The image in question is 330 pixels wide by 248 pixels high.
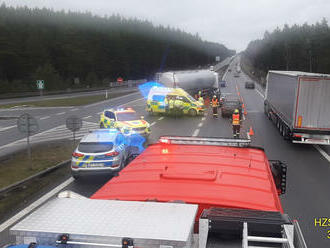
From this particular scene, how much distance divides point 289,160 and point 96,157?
8628 millimetres

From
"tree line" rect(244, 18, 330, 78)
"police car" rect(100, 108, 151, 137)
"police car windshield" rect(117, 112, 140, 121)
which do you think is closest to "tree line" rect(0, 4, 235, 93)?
"tree line" rect(244, 18, 330, 78)

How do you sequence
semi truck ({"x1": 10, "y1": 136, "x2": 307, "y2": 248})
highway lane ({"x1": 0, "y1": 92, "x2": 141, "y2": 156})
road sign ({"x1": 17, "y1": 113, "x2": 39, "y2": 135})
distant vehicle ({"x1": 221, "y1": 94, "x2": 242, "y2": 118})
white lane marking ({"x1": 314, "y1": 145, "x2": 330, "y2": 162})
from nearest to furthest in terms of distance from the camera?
semi truck ({"x1": 10, "y1": 136, "x2": 307, "y2": 248}) < road sign ({"x1": 17, "y1": 113, "x2": 39, "y2": 135}) < white lane marking ({"x1": 314, "y1": 145, "x2": 330, "y2": 162}) < highway lane ({"x1": 0, "y1": 92, "x2": 141, "y2": 156}) < distant vehicle ({"x1": 221, "y1": 94, "x2": 242, "y2": 118})

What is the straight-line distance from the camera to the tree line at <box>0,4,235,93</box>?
72938 millimetres

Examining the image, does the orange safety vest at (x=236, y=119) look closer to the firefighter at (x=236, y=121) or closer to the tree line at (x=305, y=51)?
the firefighter at (x=236, y=121)

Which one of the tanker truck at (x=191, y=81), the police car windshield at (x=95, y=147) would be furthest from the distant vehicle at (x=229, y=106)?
the police car windshield at (x=95, y=147)

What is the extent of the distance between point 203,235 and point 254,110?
3590cm

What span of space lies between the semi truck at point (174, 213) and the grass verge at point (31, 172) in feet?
20.4

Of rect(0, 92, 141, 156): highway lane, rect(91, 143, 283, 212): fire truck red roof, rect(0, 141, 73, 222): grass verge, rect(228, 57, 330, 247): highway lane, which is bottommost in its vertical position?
rect(0, 92, 141, 156): highway lane

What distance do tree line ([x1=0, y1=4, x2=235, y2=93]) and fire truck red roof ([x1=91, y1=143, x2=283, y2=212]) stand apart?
63.7m

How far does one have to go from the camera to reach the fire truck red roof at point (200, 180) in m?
4.57

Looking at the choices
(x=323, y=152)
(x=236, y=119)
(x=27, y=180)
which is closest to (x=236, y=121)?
(x=236, y=119)

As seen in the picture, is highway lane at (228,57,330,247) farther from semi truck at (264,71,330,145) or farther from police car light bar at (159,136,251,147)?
police car light bar at (159,136,251,147)

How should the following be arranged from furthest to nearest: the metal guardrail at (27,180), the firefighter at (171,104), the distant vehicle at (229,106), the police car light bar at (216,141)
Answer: the firefighter at (171,104), the distant vehicle at (229,106), the metal guardrail at (27,180), the police car light bar at (216,141)

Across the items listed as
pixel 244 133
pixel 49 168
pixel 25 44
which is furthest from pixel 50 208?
pixel 25 44
